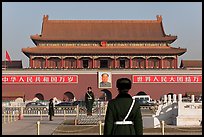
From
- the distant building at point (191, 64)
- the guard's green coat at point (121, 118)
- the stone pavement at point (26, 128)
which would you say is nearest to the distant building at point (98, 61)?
the distant building at point (191, 64)

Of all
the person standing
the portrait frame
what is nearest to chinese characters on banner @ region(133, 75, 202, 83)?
the portrait frame

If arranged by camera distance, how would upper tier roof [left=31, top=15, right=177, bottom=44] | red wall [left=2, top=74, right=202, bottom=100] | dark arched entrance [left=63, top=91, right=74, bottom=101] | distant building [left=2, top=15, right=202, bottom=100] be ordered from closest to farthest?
red wall [left=2, top=74, right=202, bottom=100] < distant building [left=2, top=15, right=202, bottom=100] < dark arched entrance [left=63, top=91, right=74, bottom=101] < upper tier roof [left=31, top=15, right=177, bottom=44]

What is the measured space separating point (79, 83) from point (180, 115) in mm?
27559

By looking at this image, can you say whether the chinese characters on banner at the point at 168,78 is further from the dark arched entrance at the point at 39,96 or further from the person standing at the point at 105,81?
the dark arched entrance at the point at 39,96

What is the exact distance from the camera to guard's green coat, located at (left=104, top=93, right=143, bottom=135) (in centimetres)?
552

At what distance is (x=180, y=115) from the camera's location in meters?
17.0

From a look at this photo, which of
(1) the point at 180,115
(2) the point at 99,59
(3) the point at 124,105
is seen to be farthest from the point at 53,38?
(3) the point at 124,105

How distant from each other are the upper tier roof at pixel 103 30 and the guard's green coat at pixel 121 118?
41.2 metres

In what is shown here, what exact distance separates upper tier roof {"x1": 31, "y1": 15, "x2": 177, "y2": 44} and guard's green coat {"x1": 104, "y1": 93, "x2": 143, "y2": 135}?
41.2m

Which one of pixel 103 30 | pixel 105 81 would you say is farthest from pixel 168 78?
pixel 103 30

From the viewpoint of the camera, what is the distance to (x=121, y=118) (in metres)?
5.55

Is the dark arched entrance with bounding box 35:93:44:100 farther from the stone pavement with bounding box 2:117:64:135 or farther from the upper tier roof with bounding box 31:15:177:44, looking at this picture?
the stone pavement with bounding box 2:117:64:135

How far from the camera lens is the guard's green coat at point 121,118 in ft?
18.1

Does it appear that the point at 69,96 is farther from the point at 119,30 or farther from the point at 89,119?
the point at 89,119
